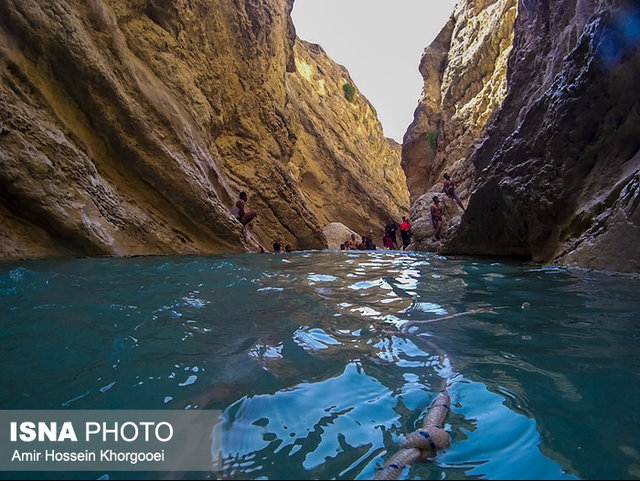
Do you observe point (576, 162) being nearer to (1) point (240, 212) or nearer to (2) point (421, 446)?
(2) point (421, 446)

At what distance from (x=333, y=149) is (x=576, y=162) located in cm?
2067

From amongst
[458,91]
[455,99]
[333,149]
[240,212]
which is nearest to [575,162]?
[240,212]

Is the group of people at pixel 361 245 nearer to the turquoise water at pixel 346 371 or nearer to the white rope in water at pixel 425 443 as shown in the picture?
the turquoise water at pixel 346 371

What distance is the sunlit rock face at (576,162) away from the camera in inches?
167

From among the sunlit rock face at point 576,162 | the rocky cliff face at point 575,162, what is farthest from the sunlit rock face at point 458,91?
the sunlit rock face at point 576,162

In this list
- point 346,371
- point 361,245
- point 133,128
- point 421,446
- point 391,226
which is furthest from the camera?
point 361,245

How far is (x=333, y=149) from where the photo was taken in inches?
987

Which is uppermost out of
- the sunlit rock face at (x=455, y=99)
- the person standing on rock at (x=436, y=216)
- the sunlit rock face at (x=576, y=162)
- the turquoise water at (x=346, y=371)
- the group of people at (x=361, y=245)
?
the sunlit rock face at (x=455, y=99)

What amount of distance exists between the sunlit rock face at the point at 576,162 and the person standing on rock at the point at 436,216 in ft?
15.1

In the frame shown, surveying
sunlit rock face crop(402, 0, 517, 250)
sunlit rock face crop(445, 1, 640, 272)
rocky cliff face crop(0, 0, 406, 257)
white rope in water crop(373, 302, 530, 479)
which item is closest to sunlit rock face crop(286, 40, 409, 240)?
sunlit rock face crop(402, 0, 517, 250)

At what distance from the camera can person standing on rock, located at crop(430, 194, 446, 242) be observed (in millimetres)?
12367

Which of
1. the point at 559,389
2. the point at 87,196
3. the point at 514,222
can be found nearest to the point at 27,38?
the point at 87,196

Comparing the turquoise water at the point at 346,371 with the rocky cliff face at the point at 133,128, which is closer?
the turquoise water at the point at 346,371

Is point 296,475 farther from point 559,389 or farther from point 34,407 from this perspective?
point 559,389
